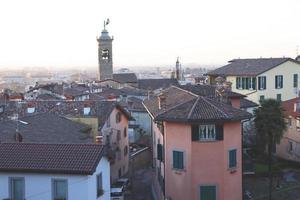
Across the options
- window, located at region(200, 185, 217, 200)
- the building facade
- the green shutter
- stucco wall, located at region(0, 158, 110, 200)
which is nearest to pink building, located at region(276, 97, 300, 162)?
the green shutter

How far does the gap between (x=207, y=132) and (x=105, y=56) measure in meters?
75.7

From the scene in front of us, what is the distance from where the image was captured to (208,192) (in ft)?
91.7

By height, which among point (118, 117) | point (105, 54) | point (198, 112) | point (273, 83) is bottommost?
point (118, 117)

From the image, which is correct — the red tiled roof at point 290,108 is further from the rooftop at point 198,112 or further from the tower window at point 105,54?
the tower window at point 105,54

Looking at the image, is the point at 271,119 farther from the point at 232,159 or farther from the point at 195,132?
the point at 195,132

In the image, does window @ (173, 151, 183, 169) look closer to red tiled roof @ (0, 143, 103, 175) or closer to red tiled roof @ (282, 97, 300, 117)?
red tiled roof @ (0, 143, 103, 175)

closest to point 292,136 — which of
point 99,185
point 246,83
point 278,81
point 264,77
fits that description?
point 264,77

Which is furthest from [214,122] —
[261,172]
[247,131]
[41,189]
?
[247,131]

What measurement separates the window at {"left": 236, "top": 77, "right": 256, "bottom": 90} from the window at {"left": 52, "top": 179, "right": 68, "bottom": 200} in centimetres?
3523

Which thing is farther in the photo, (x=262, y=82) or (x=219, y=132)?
(x=262, y=82)

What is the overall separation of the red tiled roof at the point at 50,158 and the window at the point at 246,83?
3392cm

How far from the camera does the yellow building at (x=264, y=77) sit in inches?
2067

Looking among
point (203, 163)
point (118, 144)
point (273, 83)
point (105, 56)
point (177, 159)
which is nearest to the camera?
point (203, 163)

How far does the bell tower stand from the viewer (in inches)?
3971
